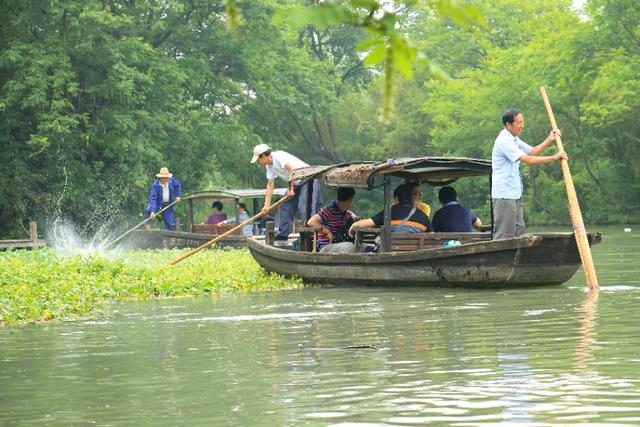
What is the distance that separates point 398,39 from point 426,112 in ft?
193

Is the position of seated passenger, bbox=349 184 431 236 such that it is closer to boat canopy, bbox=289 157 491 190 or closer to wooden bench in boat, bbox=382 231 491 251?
wooden bench in boat, bbox=382 231 491 251

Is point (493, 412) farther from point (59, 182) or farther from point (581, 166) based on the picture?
point (581, 166)

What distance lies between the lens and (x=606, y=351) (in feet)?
30.4

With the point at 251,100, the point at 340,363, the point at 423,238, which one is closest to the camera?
the point at 340,363

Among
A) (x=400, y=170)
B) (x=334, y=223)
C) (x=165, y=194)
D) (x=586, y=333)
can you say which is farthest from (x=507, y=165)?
(x=165, y=194)

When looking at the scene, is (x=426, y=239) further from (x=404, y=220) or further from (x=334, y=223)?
(x=334, y=223)

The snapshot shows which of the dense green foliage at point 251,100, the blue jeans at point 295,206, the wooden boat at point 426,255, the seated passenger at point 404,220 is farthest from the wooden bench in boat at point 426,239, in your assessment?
the dense green foliage at point 251,100

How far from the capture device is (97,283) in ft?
53.5

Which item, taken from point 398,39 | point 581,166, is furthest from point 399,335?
point 581,166

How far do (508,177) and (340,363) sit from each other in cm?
673

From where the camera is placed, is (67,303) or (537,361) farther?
(67,303)

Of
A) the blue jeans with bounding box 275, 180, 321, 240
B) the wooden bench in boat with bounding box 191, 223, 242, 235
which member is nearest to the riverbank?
the blue jeans with bounding box 275, 180, 321, 240

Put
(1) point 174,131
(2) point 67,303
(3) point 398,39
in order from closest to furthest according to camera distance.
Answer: (3) point 398,39
(2) point 67,303
(1) point 174,131

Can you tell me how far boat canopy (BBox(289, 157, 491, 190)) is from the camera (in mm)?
16359
